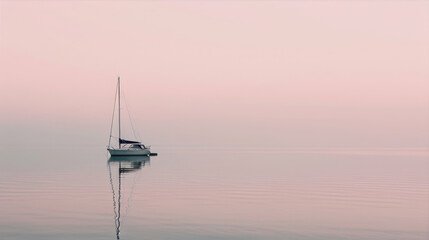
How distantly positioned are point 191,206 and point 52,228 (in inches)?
476

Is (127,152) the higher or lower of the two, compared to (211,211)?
higher

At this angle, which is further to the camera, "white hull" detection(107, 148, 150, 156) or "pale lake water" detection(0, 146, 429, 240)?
"white hull" detection(107, 148, 150, 156)

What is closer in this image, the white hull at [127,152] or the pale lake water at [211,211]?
the pale lake water at [211,211]

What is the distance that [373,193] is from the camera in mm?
45656

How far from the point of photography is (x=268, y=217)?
29.9m

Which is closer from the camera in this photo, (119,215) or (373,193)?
(119,215)

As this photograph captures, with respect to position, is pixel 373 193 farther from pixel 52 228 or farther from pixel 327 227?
pixel 52 228

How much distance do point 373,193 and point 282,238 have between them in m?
25.3

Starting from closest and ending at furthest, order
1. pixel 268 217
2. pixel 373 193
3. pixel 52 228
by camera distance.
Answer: pixel 52 228
pixel 268 217
pixel 373 193

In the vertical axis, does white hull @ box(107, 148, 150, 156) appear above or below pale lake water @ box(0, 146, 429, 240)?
above

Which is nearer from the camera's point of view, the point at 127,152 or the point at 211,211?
the point at 211,211

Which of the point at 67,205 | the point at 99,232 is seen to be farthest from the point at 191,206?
the point at 99,232

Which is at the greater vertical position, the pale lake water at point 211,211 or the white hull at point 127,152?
the white hull at point 127,152

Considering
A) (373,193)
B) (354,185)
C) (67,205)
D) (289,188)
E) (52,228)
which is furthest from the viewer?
(354,185)
